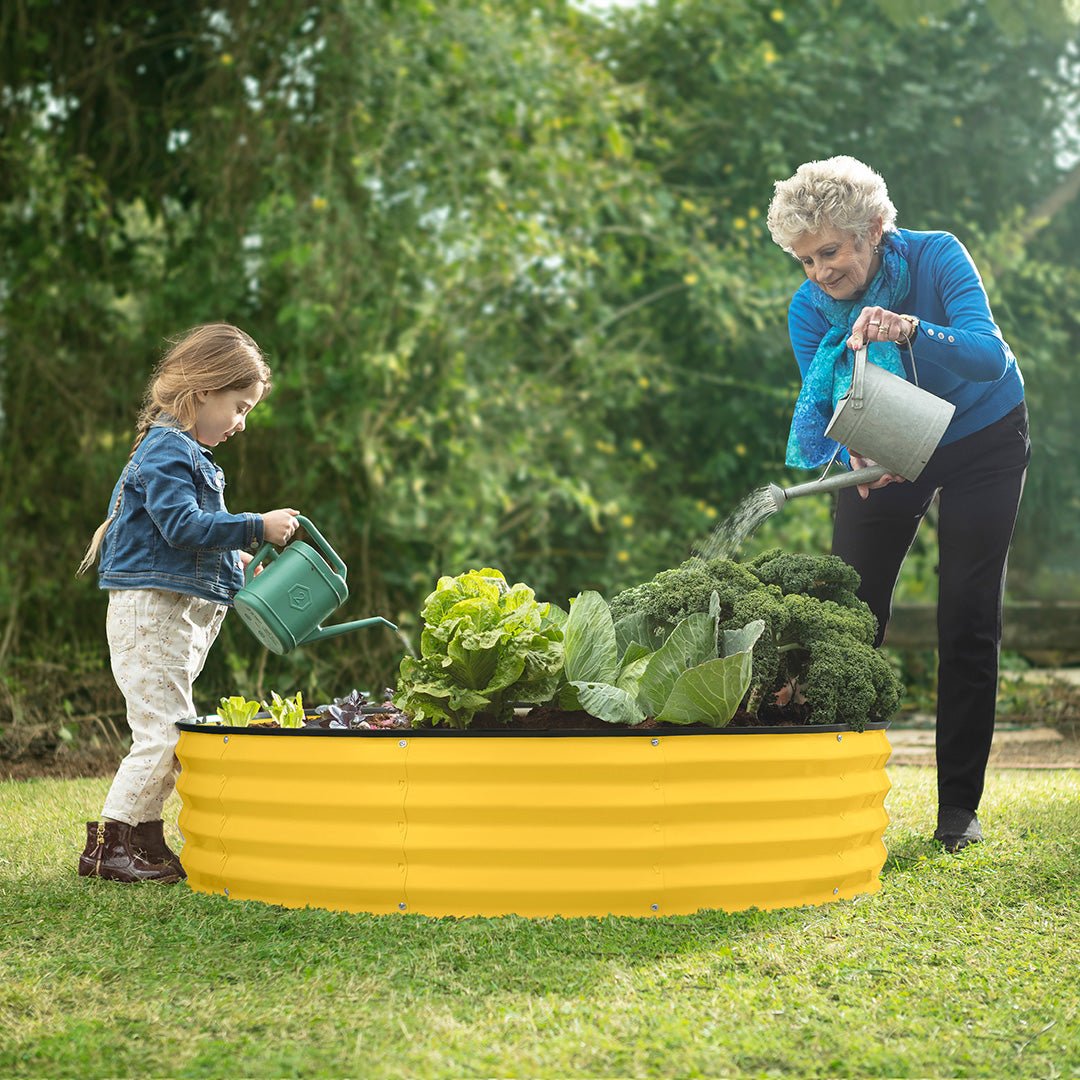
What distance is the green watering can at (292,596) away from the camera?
3.42 meters

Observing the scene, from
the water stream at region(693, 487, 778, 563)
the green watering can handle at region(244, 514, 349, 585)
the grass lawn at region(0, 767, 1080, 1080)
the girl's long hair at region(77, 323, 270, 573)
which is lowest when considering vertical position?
the grass lawn at region(0, 767, 1080, 1080)

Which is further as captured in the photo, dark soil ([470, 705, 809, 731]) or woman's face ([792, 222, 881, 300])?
woman's face ([792, 222, 881, 300])

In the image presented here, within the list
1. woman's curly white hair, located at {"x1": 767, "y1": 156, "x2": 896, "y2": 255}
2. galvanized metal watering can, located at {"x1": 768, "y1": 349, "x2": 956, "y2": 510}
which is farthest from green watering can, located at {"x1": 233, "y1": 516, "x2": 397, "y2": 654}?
woman's curly white hair, located at {"x1": 767, "y1": 156, "x2": 896, "y2": 255}

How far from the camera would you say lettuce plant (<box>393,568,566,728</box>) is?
10.2 feet

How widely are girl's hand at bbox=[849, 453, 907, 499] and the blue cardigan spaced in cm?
18

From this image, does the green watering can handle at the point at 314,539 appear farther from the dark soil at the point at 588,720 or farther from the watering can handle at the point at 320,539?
the dark soil at the point at 588,720

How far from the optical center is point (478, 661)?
3.11 metres

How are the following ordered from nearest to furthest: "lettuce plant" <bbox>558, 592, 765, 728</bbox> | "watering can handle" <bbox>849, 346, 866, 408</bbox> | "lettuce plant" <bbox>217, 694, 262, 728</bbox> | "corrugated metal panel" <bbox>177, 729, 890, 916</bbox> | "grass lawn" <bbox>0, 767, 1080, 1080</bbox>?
"grass lawn" <bbox>0, 767, 1080, 1080</bbox> → "corrugated metal panel" <bbox>177, 729, 890, 916</bbox> → "lettuce plant" <bbox>558, 592, 765, 728</bbox> → "watering can handle" <bbox>849, 346, 866, 408</bbox> → "lettuce plant" <bbox>217, 694, 262, 728</bbox>

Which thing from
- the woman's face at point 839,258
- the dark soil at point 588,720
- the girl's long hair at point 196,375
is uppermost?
the woman's face at point 839,258

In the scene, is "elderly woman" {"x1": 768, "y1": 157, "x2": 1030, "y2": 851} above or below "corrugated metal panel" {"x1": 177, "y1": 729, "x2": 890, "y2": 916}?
above

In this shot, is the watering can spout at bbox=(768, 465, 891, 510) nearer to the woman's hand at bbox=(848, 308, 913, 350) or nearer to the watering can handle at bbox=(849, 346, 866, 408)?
the watering can handle at bbox=(849, 346, 866, 408)

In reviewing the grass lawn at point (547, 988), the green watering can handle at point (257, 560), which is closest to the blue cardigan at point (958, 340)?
the grass lawn at point (547, 988)

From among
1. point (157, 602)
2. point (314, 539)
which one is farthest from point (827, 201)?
point (157, 602)

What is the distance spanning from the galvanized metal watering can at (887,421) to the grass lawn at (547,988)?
1.10 metres
